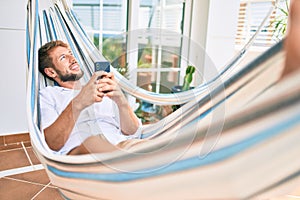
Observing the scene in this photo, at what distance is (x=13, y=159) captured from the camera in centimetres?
215

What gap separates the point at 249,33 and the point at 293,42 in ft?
18.8

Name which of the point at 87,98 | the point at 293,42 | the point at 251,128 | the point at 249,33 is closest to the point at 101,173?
the point at 251,128

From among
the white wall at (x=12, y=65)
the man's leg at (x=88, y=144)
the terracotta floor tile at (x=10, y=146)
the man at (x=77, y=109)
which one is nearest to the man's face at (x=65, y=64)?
the man at (x=77, y=109)

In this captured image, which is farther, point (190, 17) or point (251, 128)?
point (190, 17)

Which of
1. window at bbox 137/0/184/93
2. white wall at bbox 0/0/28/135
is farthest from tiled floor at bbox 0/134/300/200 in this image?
window at bbox 137/0/184/93

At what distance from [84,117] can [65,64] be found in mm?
393

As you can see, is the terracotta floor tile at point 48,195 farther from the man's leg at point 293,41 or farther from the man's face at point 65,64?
the man's leg at point 293,41

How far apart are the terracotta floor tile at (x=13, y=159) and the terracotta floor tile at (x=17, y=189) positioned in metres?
0.21

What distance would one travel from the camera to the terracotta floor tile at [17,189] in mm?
1654

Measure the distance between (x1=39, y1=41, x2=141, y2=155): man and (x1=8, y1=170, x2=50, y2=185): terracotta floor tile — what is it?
71 cm

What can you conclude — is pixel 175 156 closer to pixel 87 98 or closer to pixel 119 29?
pixel 87 98

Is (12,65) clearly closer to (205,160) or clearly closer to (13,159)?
(13,159)

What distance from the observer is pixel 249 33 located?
563cm

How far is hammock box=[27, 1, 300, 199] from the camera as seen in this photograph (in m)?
0.39
